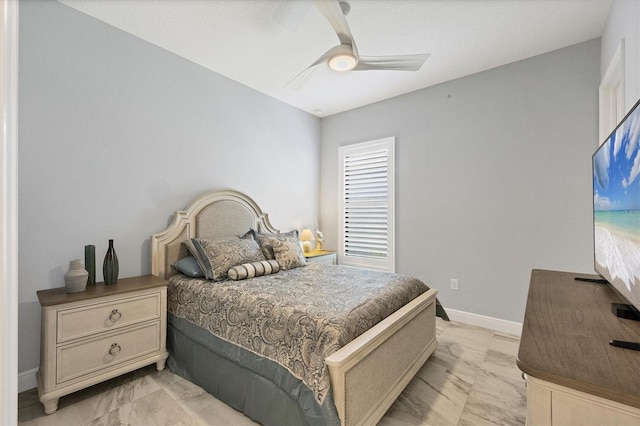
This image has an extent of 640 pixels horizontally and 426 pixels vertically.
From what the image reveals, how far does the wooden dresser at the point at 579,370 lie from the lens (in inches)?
26.6

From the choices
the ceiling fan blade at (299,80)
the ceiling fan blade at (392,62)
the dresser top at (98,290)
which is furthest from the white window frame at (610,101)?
the dresser top at (98,290)

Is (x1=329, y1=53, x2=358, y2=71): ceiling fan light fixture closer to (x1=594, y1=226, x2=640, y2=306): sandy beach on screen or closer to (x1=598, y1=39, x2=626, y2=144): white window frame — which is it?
(x1=594, y1=226, x2=640, y2=306): sandy beach on screen

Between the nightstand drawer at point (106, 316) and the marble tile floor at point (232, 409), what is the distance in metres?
0.46

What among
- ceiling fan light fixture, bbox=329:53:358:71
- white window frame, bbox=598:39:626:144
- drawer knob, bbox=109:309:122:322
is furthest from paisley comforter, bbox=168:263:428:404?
white window frame, bbox=598:39:626:144

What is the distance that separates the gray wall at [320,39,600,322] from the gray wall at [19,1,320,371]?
215cm

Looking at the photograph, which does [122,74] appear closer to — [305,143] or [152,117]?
[152,117]

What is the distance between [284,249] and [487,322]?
231 centimetres

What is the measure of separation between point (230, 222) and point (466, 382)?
2589 mm

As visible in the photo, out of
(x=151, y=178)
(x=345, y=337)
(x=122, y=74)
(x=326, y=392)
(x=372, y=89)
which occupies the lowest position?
Result: (x=326, y=392)

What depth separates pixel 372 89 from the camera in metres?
3.64

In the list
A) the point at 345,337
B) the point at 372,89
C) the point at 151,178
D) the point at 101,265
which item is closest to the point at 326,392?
the point at 345,337

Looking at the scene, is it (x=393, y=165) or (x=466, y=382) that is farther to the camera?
(x=393, y=165)

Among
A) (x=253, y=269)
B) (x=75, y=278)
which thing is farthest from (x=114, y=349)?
(x=253, y=269)

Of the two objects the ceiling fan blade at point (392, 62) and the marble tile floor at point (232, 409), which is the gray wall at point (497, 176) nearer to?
the ceiling fan blade at point (392, 62)
